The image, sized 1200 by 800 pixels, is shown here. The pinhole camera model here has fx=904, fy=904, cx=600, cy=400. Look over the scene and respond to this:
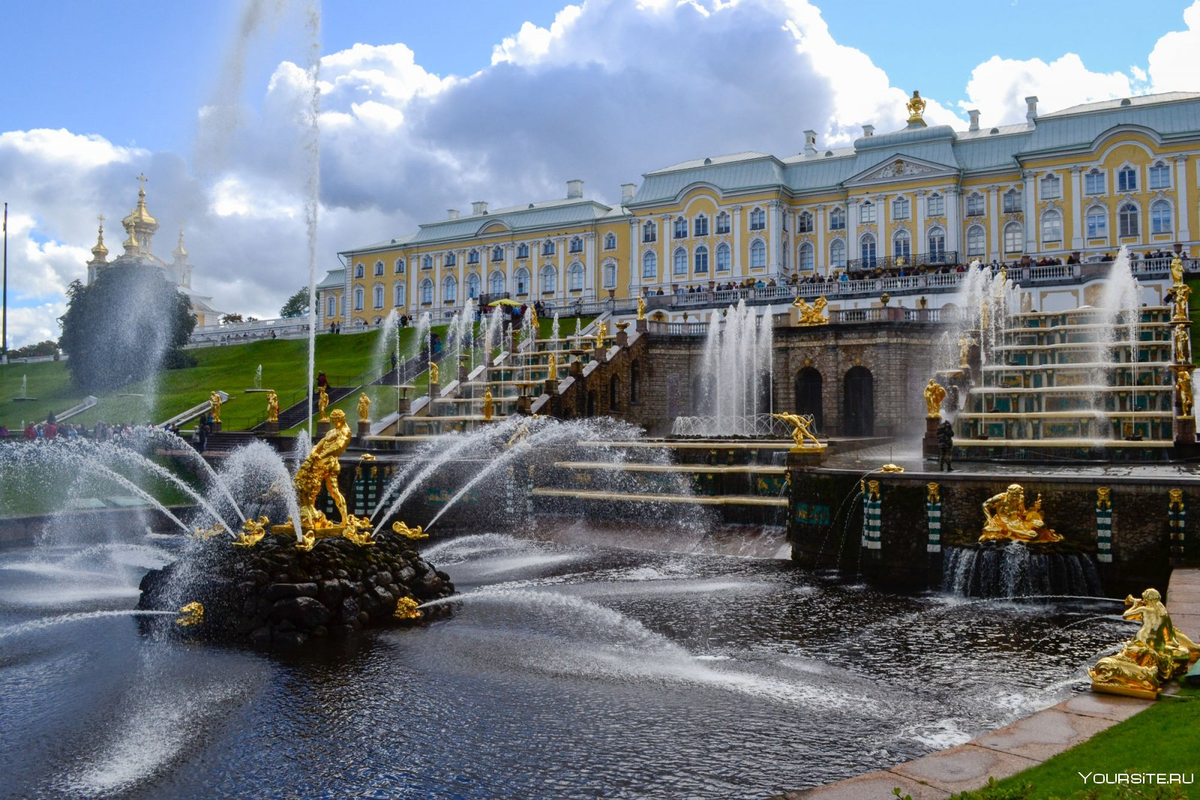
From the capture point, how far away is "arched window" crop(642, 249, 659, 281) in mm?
69125

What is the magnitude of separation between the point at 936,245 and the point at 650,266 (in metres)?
20.8

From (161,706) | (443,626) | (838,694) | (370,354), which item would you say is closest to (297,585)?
(443,626)

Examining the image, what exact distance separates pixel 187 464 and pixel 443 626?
77.5 feet

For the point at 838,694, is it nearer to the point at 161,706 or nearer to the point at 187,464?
the point at 161,706

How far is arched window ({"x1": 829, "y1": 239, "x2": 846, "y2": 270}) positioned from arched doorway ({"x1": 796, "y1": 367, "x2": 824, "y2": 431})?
26652 millimetres

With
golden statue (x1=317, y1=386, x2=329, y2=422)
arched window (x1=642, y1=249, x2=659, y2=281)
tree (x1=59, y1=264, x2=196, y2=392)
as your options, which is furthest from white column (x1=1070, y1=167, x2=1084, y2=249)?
tree (x1=59, y1=264, x2=196, y2=392)

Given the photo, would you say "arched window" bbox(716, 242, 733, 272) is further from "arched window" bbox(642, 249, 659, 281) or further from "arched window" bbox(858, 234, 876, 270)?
"arched window" bbox(858, 234, 876, 270)

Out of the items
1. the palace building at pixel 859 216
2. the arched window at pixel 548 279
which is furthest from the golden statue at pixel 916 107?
the arched window at pixel 548 279

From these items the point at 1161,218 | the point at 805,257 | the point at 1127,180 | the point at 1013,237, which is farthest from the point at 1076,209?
the point at 805,257

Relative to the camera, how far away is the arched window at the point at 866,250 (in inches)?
2421

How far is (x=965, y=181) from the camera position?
195 ft

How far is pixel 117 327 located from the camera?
61.0 m

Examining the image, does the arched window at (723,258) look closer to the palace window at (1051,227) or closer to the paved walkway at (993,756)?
the palace window at (1051,227)

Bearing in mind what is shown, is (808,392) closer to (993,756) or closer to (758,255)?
(758,255)
